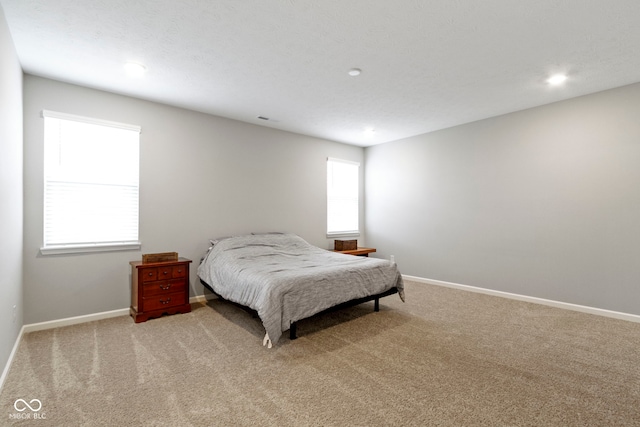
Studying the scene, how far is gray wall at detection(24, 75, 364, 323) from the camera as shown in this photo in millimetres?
3213

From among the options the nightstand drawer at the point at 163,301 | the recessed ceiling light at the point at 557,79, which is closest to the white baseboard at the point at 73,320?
the nightstand drawer at the point at 163,301

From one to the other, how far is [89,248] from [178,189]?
4.02 feet

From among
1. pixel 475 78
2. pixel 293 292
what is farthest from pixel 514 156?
pixel 293 292

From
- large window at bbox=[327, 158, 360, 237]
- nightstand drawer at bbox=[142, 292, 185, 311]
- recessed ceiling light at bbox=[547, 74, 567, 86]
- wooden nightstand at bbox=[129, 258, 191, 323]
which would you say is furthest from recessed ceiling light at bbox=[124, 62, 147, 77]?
recessed ceiling light at bbox=[547, 74, 567, 86]

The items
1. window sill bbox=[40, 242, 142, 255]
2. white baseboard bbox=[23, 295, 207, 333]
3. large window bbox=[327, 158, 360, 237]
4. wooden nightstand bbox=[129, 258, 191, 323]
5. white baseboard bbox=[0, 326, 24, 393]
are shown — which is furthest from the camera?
large window bbox=[327, 158, 360, 237]

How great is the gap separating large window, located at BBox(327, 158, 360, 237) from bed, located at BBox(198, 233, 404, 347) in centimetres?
155

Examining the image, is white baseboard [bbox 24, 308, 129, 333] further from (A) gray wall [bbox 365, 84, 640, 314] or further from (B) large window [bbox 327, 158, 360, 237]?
(A) gray wall [bbox 365, 84, 640, 314]

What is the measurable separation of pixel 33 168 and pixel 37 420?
8.46 ft

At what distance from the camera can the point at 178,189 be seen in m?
4.15

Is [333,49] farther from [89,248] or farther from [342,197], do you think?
[342,197]

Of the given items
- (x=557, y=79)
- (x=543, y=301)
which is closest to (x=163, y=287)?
(x=543, y=301)

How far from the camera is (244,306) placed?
3.12m

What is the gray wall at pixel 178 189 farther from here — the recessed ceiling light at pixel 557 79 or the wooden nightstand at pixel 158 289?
the recessed ceiling light at pixel 557 79

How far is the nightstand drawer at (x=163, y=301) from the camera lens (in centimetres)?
346
